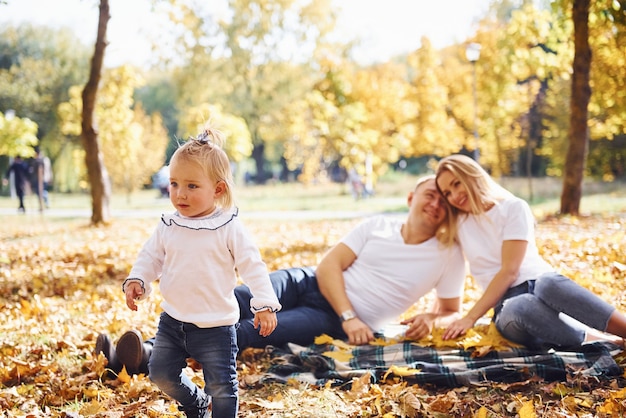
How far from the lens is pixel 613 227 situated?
28.7ft

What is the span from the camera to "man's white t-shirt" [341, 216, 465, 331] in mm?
3656

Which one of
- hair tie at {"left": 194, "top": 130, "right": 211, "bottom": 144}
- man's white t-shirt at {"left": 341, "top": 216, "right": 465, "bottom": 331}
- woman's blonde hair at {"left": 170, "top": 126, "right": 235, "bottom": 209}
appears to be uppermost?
hair tie at {"left": 194, "top": 130, "right": 211, "bottom": 144}

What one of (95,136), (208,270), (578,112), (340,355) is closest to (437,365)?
(340,355)

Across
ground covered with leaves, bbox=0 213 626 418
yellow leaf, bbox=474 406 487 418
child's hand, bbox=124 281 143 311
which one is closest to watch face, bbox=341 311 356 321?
ground covered with leaves, bbox=0 213 626 418

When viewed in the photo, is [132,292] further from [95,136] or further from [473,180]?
[95,136]

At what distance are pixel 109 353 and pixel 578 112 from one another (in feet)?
30.4

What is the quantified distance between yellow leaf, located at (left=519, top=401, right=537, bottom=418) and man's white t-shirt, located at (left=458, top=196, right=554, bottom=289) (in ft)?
3.56

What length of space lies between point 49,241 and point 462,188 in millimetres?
7874

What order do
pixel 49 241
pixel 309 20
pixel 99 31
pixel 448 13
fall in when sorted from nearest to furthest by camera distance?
pixel 49 241, pixel 99 31, pixel 448 13, pixel 309 20

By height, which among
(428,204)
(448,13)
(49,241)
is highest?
(448,13)

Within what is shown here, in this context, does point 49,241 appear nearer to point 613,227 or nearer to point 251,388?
point 251,388

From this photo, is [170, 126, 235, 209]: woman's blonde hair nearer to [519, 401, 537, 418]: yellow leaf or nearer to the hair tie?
the hair tie

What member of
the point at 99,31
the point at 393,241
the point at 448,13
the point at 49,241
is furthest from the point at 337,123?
the point at 393,241

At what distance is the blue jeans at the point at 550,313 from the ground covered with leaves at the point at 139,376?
0.26 m
